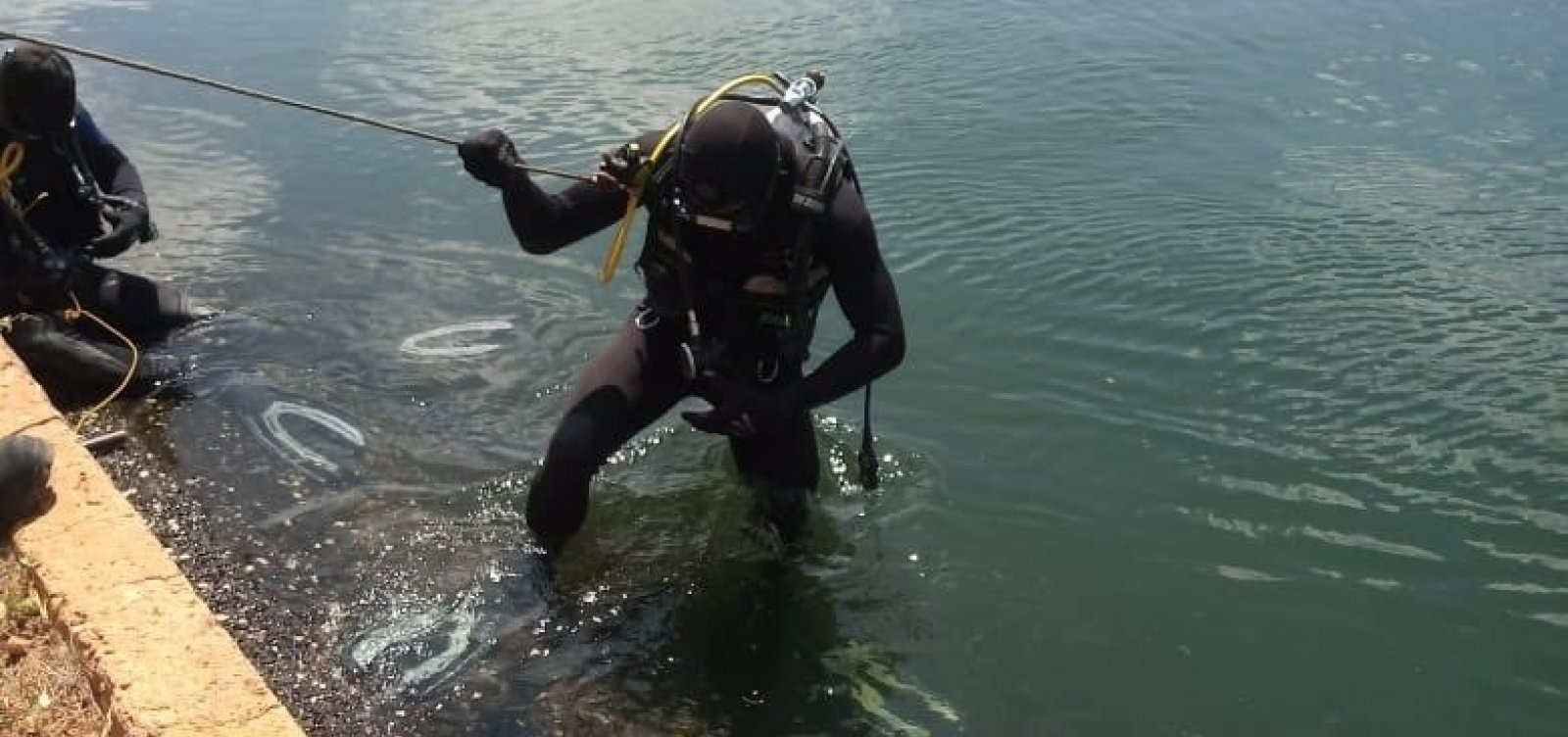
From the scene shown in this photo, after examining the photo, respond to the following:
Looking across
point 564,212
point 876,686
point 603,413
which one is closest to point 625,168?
point 564,212

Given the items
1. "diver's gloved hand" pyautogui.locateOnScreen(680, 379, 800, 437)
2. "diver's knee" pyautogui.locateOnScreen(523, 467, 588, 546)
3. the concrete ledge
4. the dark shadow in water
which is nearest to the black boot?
the concrete ledge

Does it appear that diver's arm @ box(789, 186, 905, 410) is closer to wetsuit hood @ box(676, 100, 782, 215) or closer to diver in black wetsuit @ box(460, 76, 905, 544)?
diver in black wetsuit @ box(460, 76, 905, 544)

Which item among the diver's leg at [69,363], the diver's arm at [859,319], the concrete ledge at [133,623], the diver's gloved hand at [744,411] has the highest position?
the diver's arm at [859,319]

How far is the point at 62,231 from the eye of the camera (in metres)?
6.06

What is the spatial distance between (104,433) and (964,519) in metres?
3.63

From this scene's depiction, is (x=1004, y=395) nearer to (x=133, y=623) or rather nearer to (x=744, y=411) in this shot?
(x=744, y=411)

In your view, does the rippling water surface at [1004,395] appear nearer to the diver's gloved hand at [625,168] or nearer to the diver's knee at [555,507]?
the diver's knee at [555,507]

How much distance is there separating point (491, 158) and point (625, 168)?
43 centimetres

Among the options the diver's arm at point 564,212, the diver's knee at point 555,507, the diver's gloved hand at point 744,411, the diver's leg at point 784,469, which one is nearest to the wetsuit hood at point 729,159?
the diver's arm at point 564,212

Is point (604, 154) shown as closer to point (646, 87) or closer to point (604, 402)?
point (604, 402)

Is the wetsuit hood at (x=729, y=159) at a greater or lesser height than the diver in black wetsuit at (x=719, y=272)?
greater

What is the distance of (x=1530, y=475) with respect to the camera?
5.50 metres

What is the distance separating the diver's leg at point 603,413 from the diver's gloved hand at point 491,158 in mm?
736

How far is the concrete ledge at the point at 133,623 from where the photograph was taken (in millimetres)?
3291
